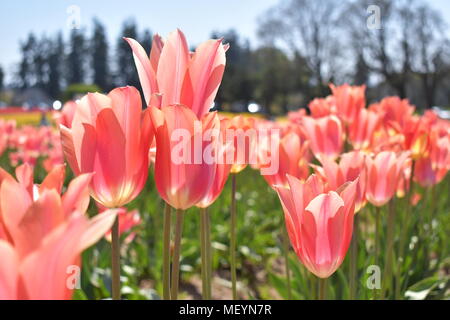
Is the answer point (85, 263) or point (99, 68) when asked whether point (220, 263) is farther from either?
point (99, 68)

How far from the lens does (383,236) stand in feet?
7.13

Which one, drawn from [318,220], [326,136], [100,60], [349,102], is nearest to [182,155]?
[318,220]

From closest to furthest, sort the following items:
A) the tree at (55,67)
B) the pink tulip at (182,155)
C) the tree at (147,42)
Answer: the pink tulip at (182,155)
the tree at (147,42)
the tree at (55,67)

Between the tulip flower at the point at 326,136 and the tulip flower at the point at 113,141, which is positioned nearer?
the tulip flower at the point at 113,141

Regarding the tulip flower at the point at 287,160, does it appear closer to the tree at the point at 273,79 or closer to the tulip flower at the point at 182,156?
the tulip flower at the point at 182,156

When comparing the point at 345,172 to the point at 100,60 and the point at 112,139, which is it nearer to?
the point at 112,139

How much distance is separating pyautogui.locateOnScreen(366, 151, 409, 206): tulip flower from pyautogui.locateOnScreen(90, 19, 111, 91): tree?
39623mm

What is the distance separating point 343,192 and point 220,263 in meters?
2.68

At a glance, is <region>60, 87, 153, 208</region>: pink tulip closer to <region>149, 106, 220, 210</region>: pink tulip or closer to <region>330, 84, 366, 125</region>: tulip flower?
<region>149, 106, 220, 210</region>: pink tulip

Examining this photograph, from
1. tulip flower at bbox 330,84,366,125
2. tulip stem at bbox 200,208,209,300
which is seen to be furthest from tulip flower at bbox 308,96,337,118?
tulip stem at bbox 200,208,209,300

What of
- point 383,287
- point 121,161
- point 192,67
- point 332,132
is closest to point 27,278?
point 121,161

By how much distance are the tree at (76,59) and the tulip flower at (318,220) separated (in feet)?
138

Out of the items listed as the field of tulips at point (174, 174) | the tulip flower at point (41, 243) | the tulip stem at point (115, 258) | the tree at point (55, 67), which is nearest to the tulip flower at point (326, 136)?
the field of tulips at point (174, 174)

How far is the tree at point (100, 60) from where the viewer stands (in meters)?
39.2
